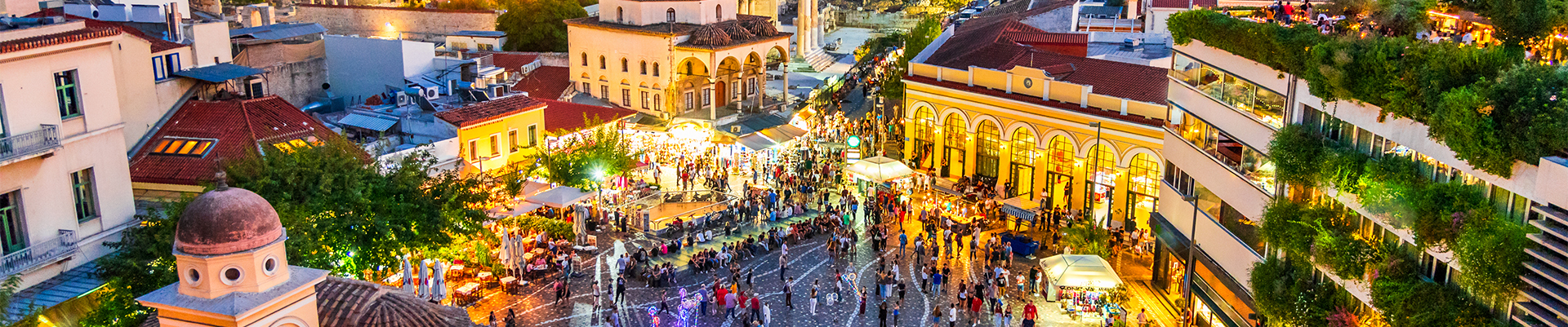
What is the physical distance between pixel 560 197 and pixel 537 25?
35.8 m

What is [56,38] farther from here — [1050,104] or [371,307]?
[1050,104]

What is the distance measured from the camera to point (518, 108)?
41.4 meters

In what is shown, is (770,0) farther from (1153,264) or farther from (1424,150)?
(1424,150)

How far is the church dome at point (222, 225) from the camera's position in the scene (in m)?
16.6

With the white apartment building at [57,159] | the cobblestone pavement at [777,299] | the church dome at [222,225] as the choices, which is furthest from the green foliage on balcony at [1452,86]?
the white apartment building at [57,159]

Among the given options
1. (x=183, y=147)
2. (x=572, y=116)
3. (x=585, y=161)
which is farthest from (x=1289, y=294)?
(x=572, y=116)

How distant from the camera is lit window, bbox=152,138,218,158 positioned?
111 feet

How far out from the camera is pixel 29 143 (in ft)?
82.1

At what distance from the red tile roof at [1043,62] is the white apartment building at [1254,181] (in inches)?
341

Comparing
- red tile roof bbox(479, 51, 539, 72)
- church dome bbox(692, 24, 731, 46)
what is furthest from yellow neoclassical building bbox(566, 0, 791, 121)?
red tile roof bbox(479, 51, 539, 72)

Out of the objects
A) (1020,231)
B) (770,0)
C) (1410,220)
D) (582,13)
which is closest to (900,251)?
(1020,231)

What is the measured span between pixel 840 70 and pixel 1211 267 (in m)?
55.1

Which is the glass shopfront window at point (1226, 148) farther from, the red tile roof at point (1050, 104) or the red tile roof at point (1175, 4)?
the red tile roof at point (1175, 4)

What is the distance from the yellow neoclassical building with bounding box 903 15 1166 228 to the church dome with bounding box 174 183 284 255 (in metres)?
27.0
